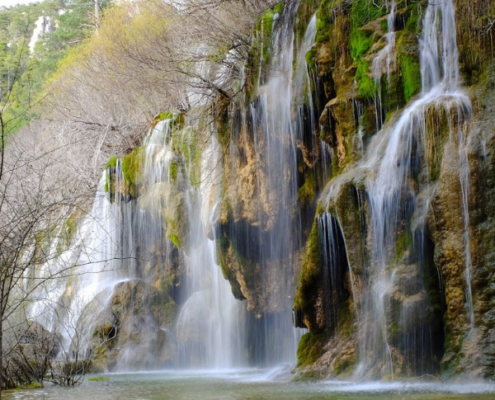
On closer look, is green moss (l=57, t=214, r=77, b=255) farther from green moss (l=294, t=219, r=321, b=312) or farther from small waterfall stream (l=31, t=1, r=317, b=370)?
green moss (l=294, t=219, r=321, b=312)

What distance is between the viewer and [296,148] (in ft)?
50.2

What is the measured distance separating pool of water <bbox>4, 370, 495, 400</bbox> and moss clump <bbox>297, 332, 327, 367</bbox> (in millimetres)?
576

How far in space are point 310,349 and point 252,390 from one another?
7.40 ft

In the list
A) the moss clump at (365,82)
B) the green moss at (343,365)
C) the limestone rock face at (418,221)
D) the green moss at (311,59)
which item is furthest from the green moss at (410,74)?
the green moss at (343,365)

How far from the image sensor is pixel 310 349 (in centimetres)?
1245

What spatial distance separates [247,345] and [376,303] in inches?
304

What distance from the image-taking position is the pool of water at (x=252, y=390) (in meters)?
8.32

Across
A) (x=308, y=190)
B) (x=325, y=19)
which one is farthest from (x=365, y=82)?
(x=308, y=190)

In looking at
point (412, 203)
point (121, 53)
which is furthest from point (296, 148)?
point (121, 53)

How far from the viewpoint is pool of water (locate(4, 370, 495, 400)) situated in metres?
8.32

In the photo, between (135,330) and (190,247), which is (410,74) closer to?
(190,247)

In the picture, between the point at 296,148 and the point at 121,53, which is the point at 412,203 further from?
the point at 121,53

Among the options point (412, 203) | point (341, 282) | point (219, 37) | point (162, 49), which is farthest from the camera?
point (162, 49)

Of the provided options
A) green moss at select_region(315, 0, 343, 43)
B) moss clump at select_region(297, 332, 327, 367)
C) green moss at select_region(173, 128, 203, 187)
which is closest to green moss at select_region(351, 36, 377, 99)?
green moss at select_region(315, 0, 343, 43)
